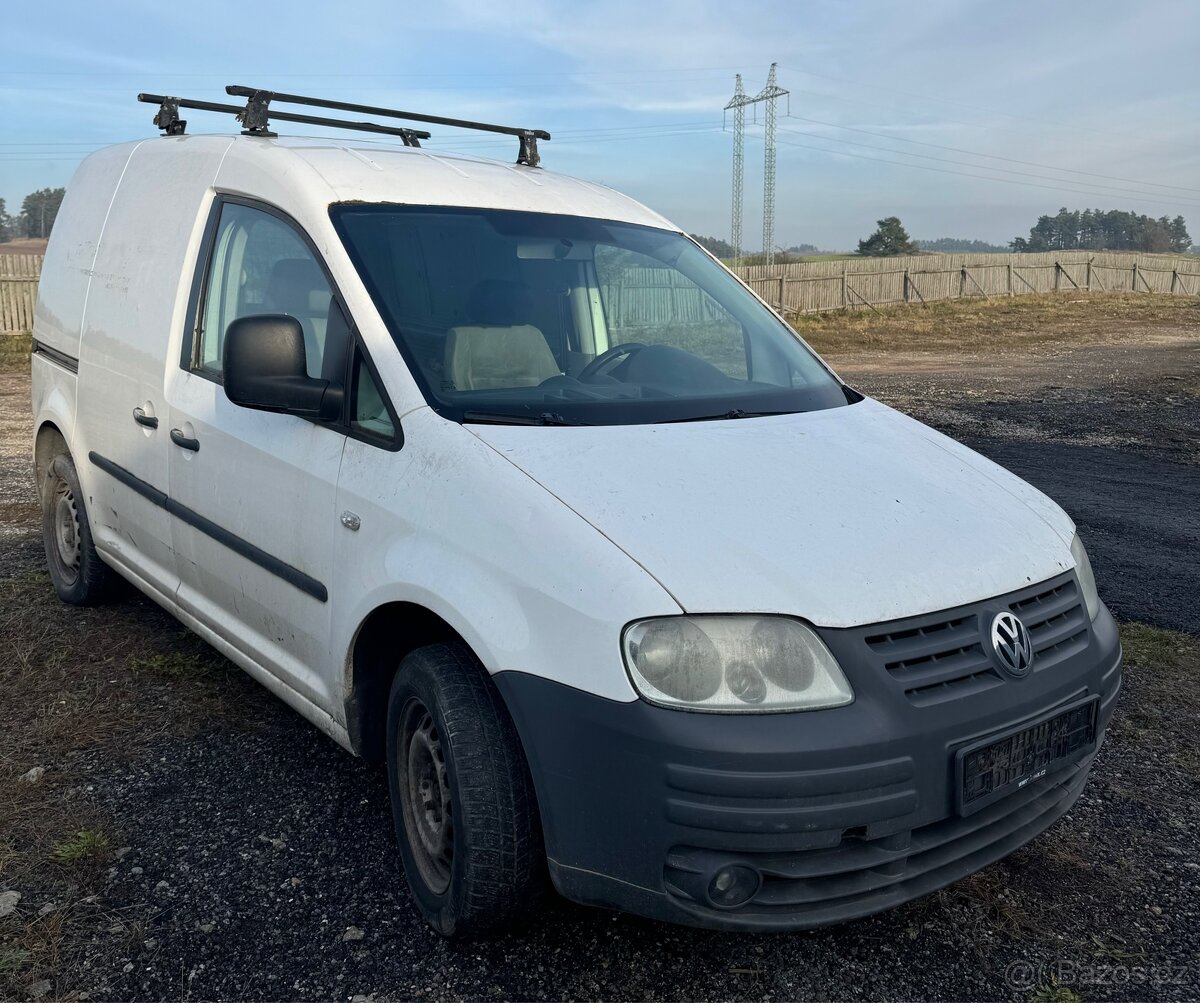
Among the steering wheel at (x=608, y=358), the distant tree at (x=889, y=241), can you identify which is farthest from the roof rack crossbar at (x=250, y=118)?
the distant tree at (x=889, y=241)

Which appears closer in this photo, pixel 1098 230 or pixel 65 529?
pixel 65 529

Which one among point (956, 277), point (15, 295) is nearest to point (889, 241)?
point (956, 277)

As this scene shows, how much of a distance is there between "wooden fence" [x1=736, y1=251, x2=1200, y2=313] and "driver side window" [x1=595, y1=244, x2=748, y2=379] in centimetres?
2656

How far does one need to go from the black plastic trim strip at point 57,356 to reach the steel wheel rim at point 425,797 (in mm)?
2809

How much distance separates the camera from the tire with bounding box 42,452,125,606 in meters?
4.83

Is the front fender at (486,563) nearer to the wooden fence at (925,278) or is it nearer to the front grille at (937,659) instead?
the front grille at (937,659)

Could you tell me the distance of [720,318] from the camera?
380cm

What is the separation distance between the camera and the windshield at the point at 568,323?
2.96m

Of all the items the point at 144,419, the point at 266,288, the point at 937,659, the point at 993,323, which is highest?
the point at 993,323

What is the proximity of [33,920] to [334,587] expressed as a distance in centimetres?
113

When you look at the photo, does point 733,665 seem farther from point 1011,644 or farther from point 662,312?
point 662,312

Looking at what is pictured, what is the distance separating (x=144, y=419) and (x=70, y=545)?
152 cm

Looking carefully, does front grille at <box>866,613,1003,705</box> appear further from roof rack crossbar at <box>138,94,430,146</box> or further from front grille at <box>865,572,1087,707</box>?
roof rack crossbar at <box>138,94,430,146</box>

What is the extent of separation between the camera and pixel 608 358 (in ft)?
11.0
